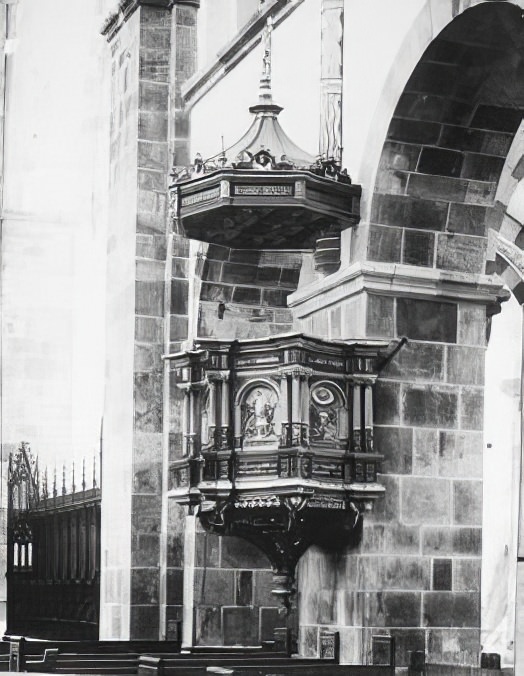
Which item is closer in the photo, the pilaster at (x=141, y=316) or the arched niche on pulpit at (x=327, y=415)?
the arched niche on pulpit at (x=327, y=415)

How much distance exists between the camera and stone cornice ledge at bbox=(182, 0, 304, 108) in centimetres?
1225

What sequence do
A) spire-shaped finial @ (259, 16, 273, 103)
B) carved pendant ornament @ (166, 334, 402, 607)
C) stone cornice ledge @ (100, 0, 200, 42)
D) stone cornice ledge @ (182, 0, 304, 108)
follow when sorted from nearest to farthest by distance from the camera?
carved pendant ornament @ (166, 334, 402, 607) < spire-shaped finial @ (259, 16, 273, 103) < stone cornice ledge @ (182, 0, 304, 108) < stone cornice ledge @ (100, 0, 200, 42)

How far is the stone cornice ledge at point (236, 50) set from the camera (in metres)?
12.2

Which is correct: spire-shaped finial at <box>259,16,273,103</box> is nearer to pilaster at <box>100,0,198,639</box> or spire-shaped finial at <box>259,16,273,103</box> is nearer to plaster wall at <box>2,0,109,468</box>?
pilaster at <box>100,0,198,639</box>

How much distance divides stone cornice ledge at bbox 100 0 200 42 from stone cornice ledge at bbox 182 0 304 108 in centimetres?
89

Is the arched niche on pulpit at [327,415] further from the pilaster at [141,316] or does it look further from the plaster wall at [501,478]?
the plaster wall at [501,478]

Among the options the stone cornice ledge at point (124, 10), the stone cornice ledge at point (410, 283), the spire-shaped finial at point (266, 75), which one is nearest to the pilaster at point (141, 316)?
the stone cornice ledge at point (124, 10)

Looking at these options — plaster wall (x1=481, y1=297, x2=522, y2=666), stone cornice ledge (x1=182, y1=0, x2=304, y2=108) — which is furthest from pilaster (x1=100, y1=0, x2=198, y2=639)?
plaster wall (x1=481, y1=297, x2=522, y2=666)

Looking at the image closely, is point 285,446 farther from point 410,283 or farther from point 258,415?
point 410,283

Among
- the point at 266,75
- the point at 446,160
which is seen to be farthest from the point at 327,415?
the point at 266,75

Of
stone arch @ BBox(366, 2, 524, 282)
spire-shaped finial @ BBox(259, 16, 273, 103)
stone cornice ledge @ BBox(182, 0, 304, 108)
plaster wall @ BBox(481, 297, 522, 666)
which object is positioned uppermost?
stone cornice ledge @ BBox(182, 0, 304, 108)

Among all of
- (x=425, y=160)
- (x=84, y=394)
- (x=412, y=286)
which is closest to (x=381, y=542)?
(x=412, y=286)

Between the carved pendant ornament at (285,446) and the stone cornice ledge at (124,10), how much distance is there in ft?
16.9

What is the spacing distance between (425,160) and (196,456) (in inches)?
104
